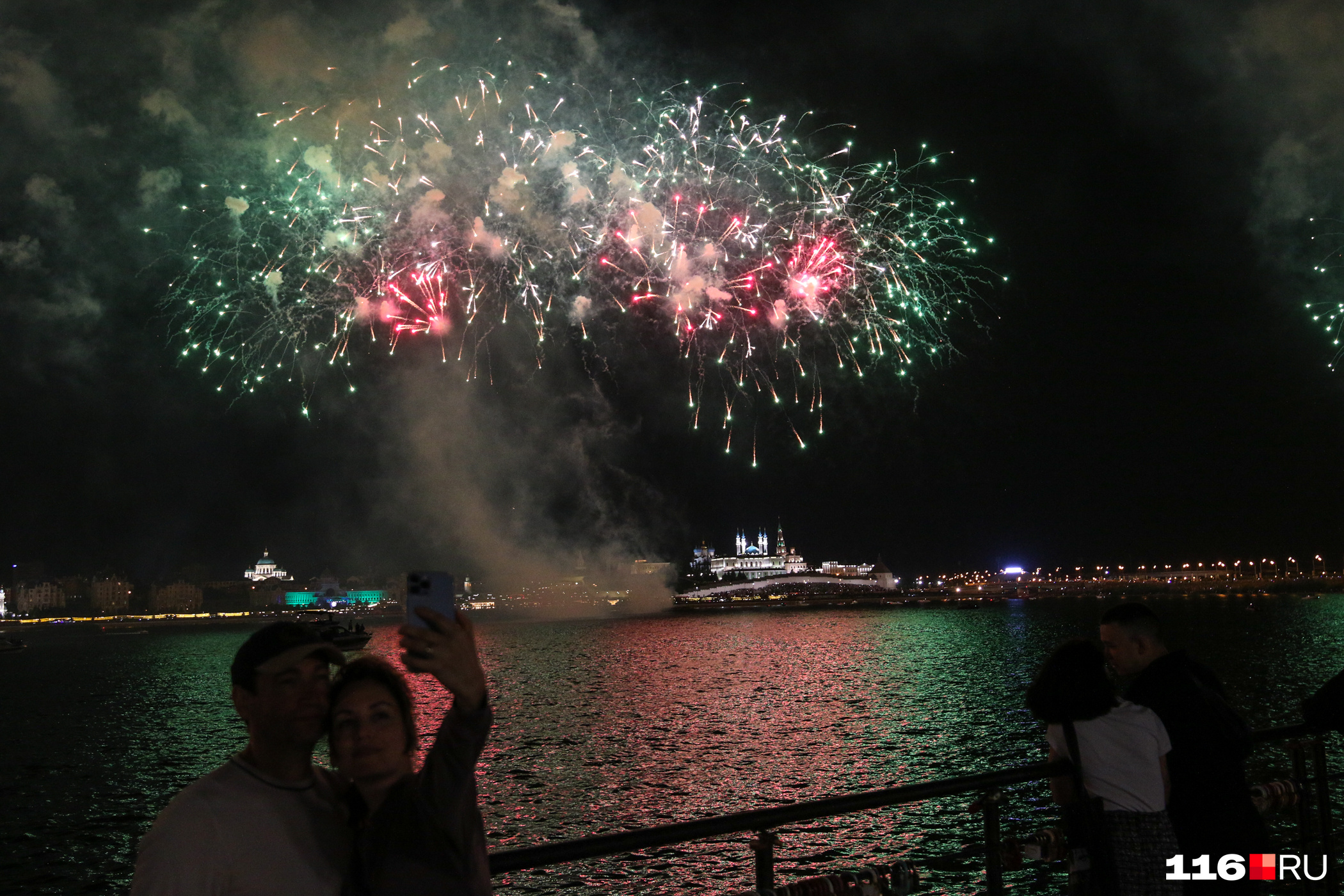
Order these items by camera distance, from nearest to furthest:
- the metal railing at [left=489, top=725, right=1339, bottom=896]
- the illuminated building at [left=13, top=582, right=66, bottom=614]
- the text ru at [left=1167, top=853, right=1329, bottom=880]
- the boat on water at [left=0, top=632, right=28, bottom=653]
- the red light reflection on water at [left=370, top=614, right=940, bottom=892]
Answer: the metal railing at [left=489, top=725, right=1339, bottom=896], the text ru at [left=1167, top=853, right=1329, bottom=880], the red light reflection on water at [left=370, top=614, right=940, bottom=892], the boat on water at [left=0, top=632, right=28, bottom=653], the illuminated building at [left=13, top=582, right=66, bottom=614]

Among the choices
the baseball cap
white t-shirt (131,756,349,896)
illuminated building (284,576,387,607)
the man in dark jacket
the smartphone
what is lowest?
illuminated building (284,576,387,607)

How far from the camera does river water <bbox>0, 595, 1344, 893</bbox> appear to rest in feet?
48.0

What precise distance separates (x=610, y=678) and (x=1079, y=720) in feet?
139

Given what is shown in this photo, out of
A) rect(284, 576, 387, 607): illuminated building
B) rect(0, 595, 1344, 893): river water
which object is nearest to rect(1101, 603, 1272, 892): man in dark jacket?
rect(0, 595, 1344, 893): river water

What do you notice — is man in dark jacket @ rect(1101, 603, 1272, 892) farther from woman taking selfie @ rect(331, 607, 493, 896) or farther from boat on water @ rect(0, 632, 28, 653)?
boat on water @ rect(0, 632, 28, 653)

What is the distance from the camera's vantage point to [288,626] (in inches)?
95.3

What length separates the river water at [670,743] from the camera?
1463 cm

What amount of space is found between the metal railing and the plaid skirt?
26 centimetres

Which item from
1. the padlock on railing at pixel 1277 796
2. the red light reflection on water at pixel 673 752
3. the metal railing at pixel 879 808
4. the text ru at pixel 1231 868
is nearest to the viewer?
the metal railing at pixel 879 808

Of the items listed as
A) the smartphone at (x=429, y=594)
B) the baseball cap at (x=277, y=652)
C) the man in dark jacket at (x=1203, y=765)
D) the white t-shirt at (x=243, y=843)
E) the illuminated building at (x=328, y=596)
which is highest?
the smartphone at (x=429, y=594)

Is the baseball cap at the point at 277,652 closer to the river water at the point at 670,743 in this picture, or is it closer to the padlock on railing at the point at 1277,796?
the river water at the point at 670,743

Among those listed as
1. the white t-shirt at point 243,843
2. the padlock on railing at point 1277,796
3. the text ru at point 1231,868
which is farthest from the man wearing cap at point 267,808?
the padlock on railing at point 1277,796

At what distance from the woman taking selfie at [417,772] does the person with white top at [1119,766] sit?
2243 millimetres

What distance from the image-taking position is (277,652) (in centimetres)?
237
